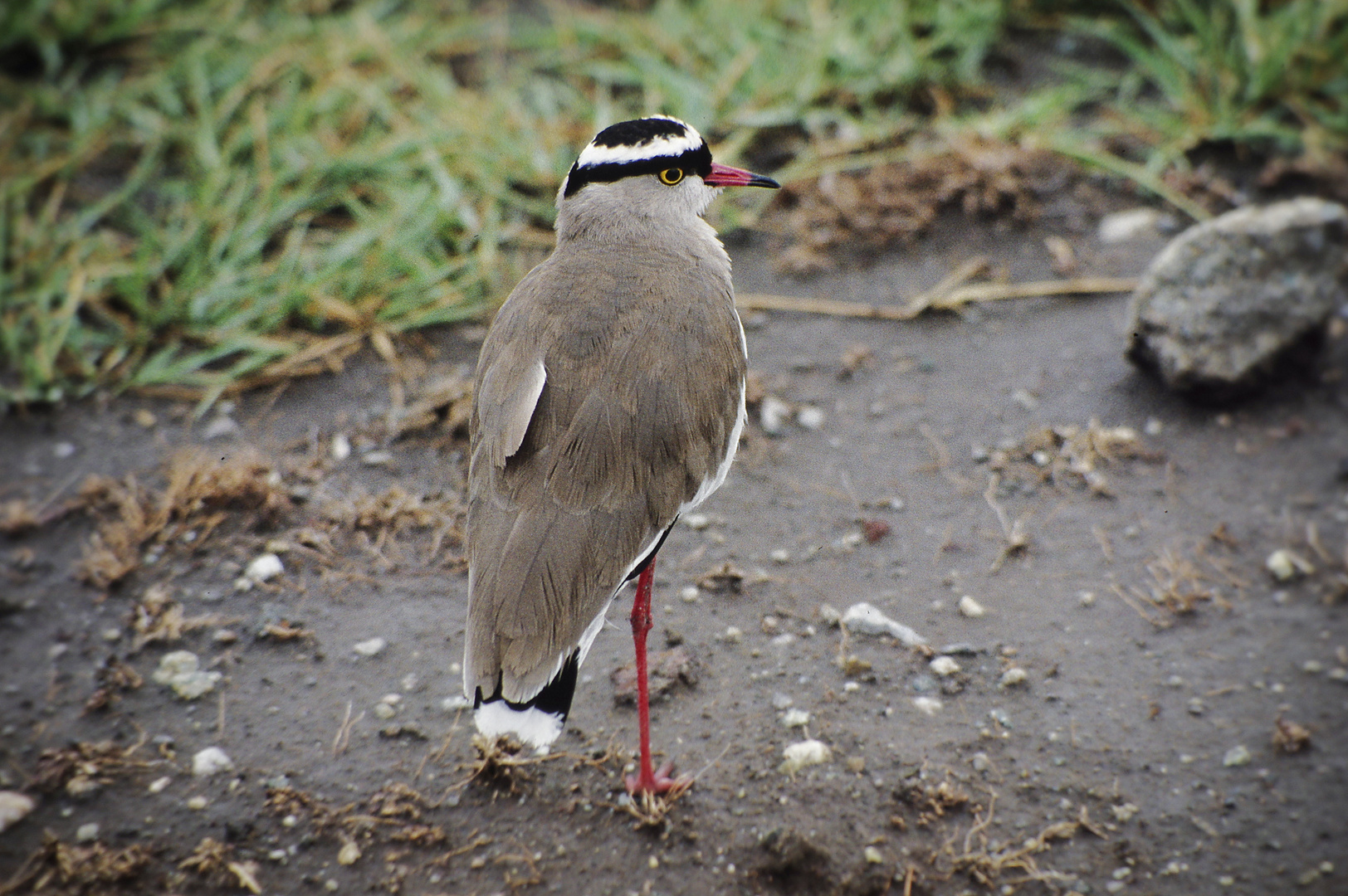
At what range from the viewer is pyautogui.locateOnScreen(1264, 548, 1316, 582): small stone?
12.1 ft

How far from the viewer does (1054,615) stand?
3.64 meters

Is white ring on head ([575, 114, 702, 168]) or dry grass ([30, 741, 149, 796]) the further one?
white ring on head ([575, 114, 702, 168])

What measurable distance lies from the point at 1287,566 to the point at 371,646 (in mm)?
3142

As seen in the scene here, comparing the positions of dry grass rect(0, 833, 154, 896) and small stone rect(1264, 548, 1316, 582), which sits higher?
small stone rect(1264, 548, 1316, 582)

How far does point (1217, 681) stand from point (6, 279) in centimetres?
523

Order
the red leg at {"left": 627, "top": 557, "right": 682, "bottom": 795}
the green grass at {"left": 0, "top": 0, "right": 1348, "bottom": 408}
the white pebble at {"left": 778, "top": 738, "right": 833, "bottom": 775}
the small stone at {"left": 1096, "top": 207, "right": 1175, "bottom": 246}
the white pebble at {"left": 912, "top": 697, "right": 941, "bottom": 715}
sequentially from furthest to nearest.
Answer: the small stone at {"left": 1096, "top": 207, "right": 1175, "bottom": 246}, the green grass at {"left": 0, "top": 0, "right": 1348, "bottom": 408}, the white pebble at {"left": 912, "top": 697, "right": 941, "bottom": 715}, the white pebble at {"left": 778, "top": 738, "right": 833, "bottom": 775}, the red leg at {"left": 627, "top": 557, "right": 682, "bottom": 795}

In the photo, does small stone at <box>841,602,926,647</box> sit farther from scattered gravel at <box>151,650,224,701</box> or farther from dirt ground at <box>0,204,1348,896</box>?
scattered gravel at <box>151,650,224,701</box>

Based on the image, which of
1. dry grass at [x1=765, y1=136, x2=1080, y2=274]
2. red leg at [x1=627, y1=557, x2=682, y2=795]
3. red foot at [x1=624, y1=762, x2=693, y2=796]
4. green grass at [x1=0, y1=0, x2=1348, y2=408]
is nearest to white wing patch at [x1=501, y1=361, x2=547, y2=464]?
red leg at [x1=627, y1=557, x2=682, y2=795]

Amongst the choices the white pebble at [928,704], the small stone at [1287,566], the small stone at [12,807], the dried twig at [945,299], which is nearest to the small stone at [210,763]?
the small stone at [12,807]

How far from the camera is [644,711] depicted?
119 inches

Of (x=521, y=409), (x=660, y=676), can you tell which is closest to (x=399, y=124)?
(x=521, y=409)

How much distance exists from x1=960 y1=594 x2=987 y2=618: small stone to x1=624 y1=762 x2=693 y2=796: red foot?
1167mm

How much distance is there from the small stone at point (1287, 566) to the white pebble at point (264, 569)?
137 inches

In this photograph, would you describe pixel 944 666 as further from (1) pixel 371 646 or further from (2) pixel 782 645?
(1) pixel 371 646
